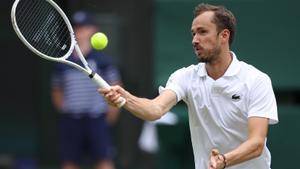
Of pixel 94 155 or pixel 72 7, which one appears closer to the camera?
pixel 94 155

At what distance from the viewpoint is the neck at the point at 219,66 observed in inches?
219

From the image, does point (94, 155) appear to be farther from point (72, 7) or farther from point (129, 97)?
point (129, 97)

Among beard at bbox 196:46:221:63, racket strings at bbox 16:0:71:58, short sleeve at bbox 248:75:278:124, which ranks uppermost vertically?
racket strings at bbox 16:0:71:58

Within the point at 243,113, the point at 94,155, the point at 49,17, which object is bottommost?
the point at 94,155

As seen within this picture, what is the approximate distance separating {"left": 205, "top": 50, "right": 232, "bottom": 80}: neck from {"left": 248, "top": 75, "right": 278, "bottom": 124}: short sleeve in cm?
23

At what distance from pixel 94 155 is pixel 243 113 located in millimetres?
3836

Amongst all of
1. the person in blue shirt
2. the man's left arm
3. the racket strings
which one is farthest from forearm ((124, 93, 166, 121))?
the person in blue shirt

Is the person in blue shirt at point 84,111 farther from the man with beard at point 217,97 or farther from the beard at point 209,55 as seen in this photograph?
the beard at point 209,55

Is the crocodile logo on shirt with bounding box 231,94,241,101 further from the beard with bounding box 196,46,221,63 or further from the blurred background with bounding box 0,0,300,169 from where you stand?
the blurred background with bounding box 0,0,300,169

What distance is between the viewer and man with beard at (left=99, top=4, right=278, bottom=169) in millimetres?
5391

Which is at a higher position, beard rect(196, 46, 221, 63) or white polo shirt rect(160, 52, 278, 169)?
beard rect(196, 46, 221, 63)

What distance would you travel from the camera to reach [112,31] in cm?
1060

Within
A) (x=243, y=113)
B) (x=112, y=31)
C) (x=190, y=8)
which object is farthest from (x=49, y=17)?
(x=112, y=31)

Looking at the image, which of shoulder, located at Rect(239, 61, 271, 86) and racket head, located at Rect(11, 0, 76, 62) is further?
racket head, located at Rect(11, 0, 76, 62)
